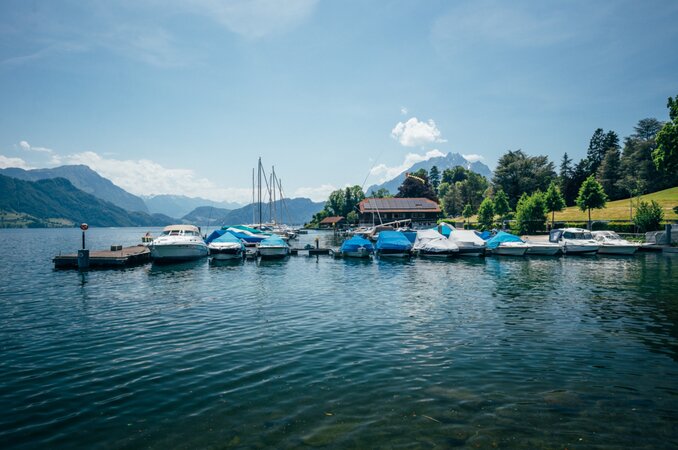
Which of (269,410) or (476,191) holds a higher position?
(476,191)

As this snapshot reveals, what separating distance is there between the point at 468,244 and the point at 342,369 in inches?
1618

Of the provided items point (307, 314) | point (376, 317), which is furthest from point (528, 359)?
point (307, 314)

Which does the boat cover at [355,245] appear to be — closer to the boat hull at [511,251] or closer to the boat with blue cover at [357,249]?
the boat with blue cover at [357,249]

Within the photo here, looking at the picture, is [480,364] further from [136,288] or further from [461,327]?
[136,288]

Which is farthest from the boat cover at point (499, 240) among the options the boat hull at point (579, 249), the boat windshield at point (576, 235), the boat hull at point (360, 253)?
the boat hull at point (360, 253)

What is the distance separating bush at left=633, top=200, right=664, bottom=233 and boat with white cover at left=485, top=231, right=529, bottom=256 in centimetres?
2448

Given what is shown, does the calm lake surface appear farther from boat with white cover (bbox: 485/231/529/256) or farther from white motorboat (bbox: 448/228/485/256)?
boat with white cover (bbox: 485/231/529/256)

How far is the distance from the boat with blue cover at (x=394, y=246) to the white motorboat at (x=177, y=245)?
22884 mm

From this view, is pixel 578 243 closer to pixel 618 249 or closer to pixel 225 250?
pixel 618 249

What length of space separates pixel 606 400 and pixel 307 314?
12.8 m

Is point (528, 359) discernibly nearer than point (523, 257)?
Yes

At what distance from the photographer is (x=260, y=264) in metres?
43.0

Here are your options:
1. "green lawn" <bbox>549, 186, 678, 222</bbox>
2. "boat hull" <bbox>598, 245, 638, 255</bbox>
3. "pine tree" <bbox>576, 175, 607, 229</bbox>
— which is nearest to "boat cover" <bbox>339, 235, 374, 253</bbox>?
"boat hull" <bbox>598, 245, 638, 255</bbox>

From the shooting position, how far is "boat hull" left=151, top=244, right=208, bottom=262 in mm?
40938
